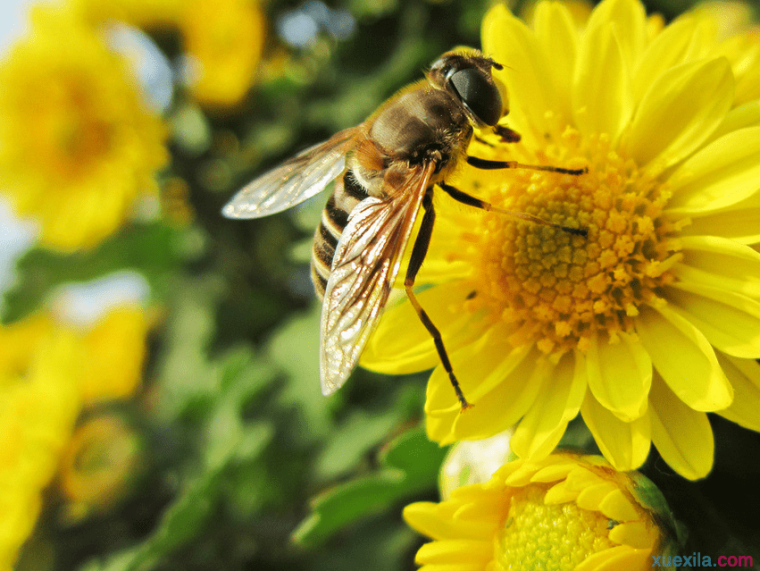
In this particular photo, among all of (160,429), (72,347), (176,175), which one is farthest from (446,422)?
(176,175)

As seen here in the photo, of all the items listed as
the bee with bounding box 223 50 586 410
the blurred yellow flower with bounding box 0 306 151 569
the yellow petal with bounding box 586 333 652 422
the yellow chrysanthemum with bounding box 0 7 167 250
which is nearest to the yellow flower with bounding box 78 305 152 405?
the blurred yellow flower with bounding box 0 306 151 569

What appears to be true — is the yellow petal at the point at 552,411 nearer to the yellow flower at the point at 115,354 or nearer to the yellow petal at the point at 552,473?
the yellow petal at the point at 552,473

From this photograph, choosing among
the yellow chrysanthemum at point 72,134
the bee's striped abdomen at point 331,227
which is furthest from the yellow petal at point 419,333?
the yellow chrysanthemum at point 72,134

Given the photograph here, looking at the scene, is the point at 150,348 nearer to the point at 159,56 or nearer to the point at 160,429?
the point at 160,429

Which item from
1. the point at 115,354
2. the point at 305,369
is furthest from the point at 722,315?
the point at 115,354

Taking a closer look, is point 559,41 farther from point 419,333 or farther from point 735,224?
point 419,333
